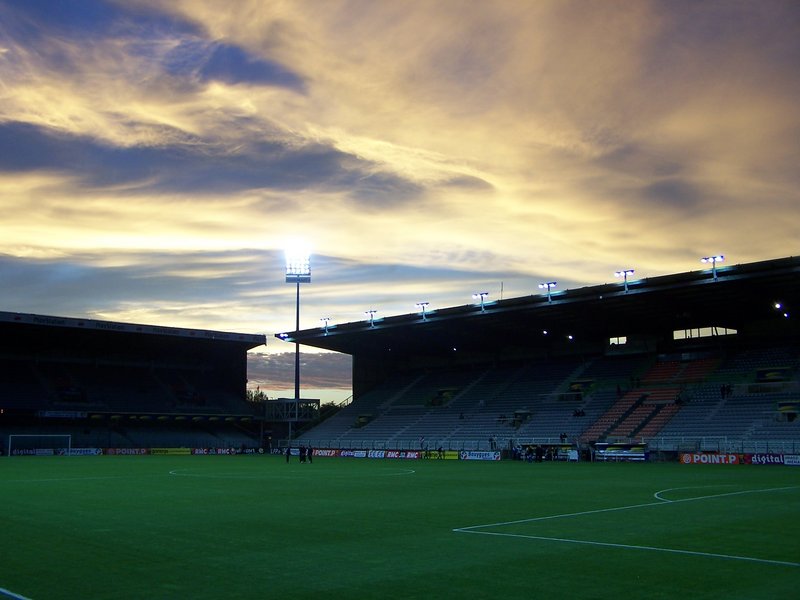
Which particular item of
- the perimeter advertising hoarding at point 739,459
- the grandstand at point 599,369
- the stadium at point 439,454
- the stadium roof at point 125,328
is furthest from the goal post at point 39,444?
the perimeter advertising hoarding at point 739,459

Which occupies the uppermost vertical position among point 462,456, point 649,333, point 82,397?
point 649,333

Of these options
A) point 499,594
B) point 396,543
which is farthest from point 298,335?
point 499,594

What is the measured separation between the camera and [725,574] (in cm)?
1291

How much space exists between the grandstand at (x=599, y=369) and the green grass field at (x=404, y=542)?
2919cm

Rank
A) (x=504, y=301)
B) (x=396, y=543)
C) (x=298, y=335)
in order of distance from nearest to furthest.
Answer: (x=396, y=543) < (x=504, y=301) < (x=298, y=335)

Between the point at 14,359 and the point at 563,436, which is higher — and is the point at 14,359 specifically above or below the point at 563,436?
above

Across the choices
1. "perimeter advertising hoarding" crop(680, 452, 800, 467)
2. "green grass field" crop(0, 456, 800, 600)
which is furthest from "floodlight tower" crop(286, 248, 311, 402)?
"green grass field" crop(0, 456, 800, 600)

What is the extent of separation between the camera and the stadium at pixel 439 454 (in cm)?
1371

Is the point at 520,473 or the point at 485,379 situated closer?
the point at 520,473

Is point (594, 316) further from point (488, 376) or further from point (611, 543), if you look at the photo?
point (611, 543)

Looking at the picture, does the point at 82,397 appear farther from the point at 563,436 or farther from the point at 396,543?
the point at 396,543

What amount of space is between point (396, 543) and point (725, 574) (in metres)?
6.50

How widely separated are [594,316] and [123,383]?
53.5 meters

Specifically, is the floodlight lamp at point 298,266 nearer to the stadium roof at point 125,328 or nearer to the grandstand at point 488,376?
the grandstand at point 488,376
